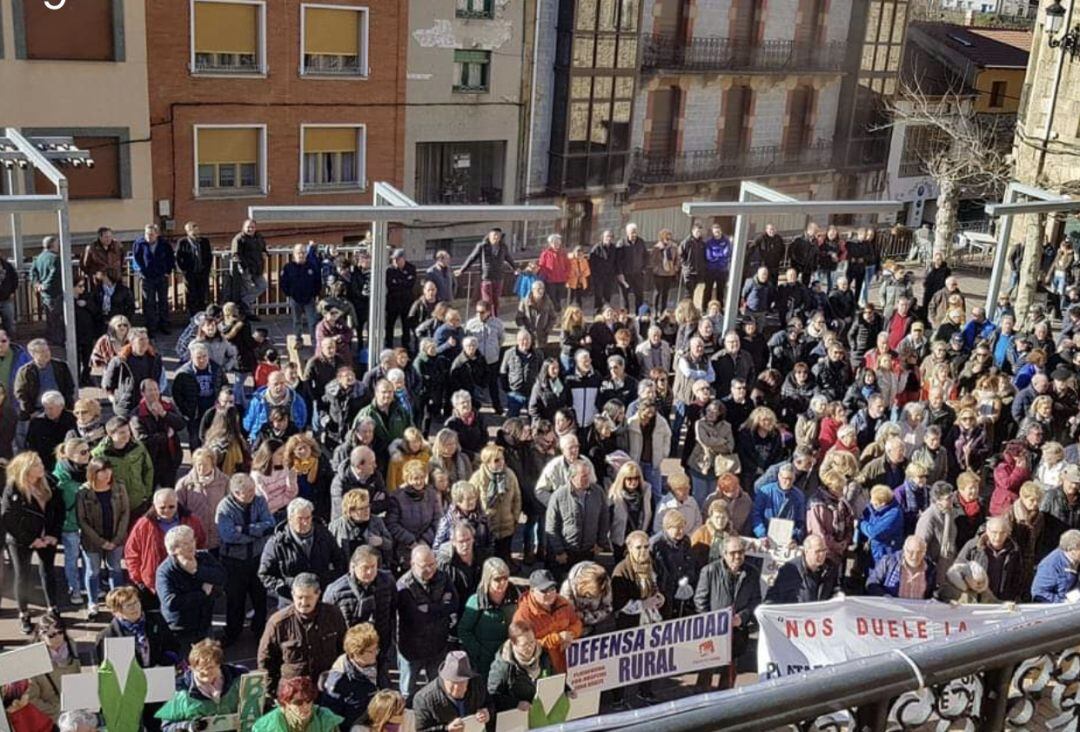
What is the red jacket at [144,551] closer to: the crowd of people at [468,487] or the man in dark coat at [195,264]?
the crowd of people at [468,487]

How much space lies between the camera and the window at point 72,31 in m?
22.3

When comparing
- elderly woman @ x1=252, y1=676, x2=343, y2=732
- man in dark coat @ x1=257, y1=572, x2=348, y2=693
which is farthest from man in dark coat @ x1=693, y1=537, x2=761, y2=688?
elderly woman @ x1=252, y1=676, x2=343, y2=732

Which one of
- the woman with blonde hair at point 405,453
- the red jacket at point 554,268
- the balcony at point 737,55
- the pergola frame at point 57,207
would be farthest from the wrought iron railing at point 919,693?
the balcony at point 737,55

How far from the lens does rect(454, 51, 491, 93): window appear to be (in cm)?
2931

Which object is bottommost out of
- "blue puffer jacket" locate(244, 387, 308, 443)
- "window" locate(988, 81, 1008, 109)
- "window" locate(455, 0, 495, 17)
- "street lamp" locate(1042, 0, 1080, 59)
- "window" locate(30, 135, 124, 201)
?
"window" locate(30, 135, 124, 201)

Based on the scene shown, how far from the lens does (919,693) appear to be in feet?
9.79

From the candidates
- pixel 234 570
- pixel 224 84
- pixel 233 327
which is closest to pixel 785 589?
pixel 234 570

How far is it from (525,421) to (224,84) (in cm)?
1794

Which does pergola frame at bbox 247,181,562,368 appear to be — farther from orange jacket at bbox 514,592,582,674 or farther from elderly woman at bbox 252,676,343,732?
elderly woman at bbox 252,676,343,732

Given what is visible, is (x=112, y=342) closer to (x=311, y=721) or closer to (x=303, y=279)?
(x=303, y=279)

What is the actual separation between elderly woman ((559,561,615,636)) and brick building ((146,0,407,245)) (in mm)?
19788

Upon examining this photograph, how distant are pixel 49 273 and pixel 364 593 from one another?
747 cm

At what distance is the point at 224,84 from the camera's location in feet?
83.5

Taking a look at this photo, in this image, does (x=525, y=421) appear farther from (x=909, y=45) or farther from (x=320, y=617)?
(x=909, y=45)
